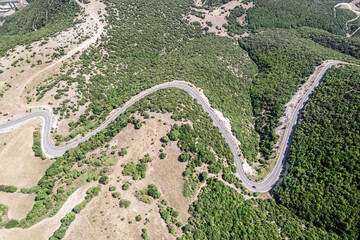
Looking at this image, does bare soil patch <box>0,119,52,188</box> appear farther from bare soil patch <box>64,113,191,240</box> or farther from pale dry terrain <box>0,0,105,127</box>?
bare soil patch <box>64,113,191,240</box>

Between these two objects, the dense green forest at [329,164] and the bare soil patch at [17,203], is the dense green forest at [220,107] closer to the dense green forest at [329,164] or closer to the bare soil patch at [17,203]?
the dense green forest at [329,164]

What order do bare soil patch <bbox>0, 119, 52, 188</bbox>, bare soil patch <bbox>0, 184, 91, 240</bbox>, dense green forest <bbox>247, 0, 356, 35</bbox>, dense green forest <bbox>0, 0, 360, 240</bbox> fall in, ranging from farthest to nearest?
1. dense green forest <bbox>247, 0, 356, 35</bbox>
2. dense green forest <bbox>0, 0, 360, 240</bbox>
3. bare soil patch <bbox>0, 119, 52, 188</bbox>
4. bare soil patch <bbox>0, 184, 91, 240</bbox>

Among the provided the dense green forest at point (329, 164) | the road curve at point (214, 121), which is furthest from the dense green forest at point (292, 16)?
the road curve at point (214, 121)

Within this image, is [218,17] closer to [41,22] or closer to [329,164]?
[329,164]

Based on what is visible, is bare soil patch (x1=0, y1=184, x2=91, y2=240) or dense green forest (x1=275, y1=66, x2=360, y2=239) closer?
bare soil patch (x1=0, y1=184, x2=91, y2=240)

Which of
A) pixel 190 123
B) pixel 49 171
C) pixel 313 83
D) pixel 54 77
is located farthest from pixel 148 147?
pixel 313 83

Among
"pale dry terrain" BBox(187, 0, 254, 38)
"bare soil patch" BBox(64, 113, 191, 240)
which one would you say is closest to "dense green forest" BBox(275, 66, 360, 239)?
"bare soil patch" BBox(64, 113, 191, 240)
